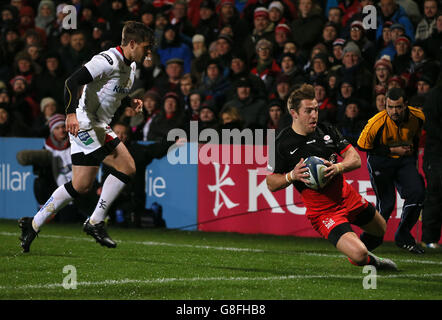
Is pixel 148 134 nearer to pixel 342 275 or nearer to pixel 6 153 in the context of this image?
pixel 6 153

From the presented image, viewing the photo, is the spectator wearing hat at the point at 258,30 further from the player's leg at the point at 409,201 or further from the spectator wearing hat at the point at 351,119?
the player's leg at the point at 409,201

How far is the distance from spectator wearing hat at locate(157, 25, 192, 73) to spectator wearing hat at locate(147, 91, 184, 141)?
215 centimetres

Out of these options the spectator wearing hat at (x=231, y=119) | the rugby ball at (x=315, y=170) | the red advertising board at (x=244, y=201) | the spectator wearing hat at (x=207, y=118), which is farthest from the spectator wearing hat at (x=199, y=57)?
the rugby ball at (x=315, y=170)

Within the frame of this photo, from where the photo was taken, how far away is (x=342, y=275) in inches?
334

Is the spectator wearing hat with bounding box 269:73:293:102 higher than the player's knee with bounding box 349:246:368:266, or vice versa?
→ the spectator wearing hat with bounding box 269:73:293:102

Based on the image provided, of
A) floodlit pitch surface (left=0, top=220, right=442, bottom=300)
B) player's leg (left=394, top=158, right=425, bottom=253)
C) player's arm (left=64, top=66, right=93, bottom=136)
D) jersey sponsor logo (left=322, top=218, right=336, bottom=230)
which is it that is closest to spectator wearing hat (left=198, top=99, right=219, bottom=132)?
Result: floodlit pitch surface (left=0, top=220, right=442, bottom=300)

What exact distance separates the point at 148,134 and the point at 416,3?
4.82m

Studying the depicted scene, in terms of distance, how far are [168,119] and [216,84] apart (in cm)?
116

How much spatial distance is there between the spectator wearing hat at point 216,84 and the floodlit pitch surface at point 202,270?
3.05 m

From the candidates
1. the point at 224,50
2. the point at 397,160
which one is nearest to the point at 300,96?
the point at 397,160

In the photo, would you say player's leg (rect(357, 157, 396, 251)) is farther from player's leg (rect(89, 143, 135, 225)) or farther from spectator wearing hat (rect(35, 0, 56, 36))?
spectator wearing hat (rect(35, 0, 56, 36))

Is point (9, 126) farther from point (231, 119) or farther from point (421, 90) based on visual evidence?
point (421, 90)

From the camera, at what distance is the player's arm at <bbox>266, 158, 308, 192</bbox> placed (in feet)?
25.6

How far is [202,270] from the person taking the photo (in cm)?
889
